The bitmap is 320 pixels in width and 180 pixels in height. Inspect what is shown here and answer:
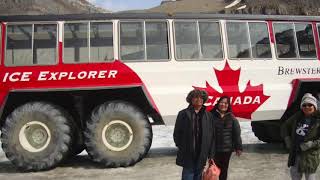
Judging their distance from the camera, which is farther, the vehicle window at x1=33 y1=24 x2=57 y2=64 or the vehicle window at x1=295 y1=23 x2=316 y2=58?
the vehicle window at x1=295 y1=23 x2=316 y2=58

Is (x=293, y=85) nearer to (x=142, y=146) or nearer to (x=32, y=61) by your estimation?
(x=142, y=146)

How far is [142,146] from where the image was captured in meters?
8.98

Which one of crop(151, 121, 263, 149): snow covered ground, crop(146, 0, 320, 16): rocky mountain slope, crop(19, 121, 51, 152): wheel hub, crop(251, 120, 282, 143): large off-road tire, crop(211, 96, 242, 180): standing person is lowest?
crop(151, 121, 263, 149): snow covered ground

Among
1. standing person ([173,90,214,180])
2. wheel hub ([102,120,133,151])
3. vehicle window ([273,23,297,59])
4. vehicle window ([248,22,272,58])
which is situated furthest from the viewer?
vehicle window ([273,23,297,59])

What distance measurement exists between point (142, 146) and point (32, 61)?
8.18 feet

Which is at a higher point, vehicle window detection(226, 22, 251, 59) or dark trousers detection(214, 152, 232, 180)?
vehicle window detection(226, 22, 251, 59)

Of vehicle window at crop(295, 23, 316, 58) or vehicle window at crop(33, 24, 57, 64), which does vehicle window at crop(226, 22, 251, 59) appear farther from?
vehicle window at crop(33, 24, 57, 64)

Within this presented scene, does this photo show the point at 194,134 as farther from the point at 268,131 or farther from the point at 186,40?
the point at 268,131

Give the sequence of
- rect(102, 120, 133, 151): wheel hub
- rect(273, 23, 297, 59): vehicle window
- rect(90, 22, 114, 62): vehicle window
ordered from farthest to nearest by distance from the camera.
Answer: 1. rect(273, 23, 297, 59): vehicle window
2. rect(90, 22, 114, 62): vehicle window
3. rect(102, 120, 133, 151): wheel hub

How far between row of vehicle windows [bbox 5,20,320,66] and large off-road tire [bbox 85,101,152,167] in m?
0.96

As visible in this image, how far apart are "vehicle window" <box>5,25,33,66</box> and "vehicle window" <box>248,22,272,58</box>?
4210 mm

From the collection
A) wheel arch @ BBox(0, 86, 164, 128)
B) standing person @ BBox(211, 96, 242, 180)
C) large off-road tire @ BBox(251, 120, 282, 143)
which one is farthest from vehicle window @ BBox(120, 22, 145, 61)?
large off-road tire @ BBox(251, 120, 282, 143)

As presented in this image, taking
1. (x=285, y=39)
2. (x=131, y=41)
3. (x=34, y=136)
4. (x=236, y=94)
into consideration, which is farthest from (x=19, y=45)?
(x=285, y=39)

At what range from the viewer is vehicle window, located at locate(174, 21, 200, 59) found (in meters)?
9.40
